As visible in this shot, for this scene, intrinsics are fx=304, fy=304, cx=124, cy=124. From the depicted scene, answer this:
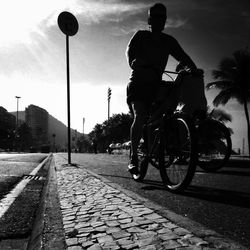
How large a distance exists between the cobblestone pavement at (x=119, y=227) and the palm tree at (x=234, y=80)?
29.8 m

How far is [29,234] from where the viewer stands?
74.2 inches

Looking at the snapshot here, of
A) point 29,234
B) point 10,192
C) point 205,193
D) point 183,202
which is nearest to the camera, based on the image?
point 29,234

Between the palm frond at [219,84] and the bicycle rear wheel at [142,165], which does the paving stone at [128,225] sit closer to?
the bicycle rear wheel at [142,165]

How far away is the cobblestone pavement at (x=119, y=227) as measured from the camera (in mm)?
1424

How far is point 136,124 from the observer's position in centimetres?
376

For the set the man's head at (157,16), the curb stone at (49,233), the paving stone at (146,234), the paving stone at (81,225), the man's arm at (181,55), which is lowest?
the curb stone at (49,233)

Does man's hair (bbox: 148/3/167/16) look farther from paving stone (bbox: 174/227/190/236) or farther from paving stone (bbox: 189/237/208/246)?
paving stone (bbox: 189/237/208/246)

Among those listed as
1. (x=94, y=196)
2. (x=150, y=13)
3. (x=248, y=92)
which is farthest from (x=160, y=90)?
(x=248, y=92)

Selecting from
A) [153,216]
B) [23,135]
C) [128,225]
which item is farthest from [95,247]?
[23,135]

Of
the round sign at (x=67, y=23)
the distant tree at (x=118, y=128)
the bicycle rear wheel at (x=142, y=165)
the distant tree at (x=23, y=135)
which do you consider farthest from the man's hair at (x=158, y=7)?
the distant tree at (x=23, y=135)

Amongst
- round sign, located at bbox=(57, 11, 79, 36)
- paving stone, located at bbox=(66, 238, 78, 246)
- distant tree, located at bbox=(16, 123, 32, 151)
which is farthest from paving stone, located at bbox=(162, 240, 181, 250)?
distant tree, located at bbox=(16, 123, 32, 151)

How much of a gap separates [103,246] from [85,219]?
1.68 ft

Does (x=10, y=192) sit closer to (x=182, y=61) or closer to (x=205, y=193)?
(x=205, y=193)

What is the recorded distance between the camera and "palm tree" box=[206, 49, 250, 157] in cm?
2993
